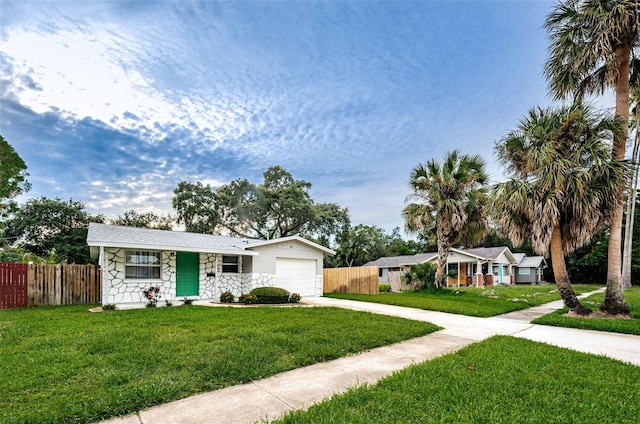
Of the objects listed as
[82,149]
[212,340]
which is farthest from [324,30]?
[82,149]

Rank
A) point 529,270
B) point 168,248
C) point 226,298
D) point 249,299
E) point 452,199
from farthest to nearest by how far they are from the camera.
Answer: point 529,270 → point 452,199 → point 226,298 → point 249,299 → point 168,248

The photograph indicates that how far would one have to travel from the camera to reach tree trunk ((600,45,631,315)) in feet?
31.1

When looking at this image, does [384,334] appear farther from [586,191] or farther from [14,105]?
[14,105]

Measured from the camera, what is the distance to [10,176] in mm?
21469

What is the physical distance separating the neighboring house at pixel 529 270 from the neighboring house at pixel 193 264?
91.9 ft

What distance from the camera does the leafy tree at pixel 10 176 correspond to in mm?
20219

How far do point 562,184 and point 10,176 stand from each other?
2987cm

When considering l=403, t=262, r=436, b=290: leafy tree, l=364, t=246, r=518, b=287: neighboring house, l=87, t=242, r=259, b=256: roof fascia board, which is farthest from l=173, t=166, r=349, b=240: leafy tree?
l=87, t=242, r=259, b=256: roof fascia board

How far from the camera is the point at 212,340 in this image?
6094 millimetres

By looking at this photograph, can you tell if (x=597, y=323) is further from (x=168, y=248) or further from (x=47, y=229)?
(x=47, y=229)

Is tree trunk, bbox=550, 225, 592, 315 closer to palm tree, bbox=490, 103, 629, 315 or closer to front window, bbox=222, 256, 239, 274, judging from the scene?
palm tree, bbox=490, 103, 629, 315

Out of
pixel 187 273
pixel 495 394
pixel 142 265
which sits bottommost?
pixel 187 273

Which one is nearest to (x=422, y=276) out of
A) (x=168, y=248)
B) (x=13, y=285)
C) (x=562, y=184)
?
(x=562, y=184)

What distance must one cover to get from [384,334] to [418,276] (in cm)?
1248
